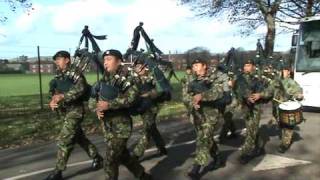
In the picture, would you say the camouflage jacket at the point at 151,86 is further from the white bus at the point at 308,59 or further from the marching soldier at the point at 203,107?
the white bus at the point at 308,59

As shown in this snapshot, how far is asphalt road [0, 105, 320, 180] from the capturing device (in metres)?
8.87

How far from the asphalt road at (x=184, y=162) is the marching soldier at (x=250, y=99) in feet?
0.84

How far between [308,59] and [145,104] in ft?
38.6

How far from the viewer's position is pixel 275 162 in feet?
32.2

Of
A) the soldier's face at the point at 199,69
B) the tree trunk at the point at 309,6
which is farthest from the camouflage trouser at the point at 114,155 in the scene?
the tree trunk at the point at 309,6

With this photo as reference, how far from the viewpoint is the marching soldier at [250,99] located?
31.9 ft

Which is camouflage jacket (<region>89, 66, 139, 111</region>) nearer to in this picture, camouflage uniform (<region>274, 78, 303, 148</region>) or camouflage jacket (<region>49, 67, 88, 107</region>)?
camouflage jacket (<region>49, 67, 88, 107</region>)

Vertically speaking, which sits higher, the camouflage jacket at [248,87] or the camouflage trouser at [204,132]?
the camouflage jacket at [248,87]

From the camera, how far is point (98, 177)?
8695mm

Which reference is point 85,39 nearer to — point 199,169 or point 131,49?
point 131,49

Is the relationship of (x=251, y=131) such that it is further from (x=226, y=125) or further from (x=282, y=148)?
(x=226, y=125)

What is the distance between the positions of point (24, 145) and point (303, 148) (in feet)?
19.3

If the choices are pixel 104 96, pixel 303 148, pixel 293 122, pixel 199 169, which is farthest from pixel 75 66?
pixel 303 148

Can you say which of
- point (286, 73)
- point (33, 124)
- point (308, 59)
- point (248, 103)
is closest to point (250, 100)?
point (248, 103)
